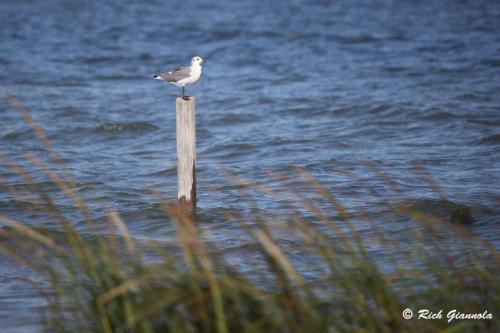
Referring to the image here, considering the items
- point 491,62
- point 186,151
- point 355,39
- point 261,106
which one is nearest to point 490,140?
point 261,106

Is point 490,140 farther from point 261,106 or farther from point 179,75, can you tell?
point 179,75

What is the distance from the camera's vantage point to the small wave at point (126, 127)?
15471 mm

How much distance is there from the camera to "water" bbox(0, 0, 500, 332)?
35.5 ft

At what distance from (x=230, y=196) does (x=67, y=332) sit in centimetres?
573

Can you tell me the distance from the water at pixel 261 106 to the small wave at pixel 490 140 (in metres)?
0.03

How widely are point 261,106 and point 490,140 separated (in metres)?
5.43

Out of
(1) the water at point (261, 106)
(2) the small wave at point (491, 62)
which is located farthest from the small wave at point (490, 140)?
(2) the small wave at point (491, 62)

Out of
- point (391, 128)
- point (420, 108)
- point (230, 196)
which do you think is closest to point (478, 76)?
point (420, 108)

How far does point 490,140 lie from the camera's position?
13.8 metres

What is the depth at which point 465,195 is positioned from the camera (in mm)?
10492

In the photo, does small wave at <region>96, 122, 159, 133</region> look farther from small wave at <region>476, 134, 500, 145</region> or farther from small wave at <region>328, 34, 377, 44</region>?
small wave at <region>328, 34, 377, 44</region>

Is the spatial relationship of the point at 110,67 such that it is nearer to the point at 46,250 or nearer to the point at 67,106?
the point at 67,106

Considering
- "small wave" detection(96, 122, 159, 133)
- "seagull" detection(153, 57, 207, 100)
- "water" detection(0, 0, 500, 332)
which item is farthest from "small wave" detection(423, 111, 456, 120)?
"seagull" detection(153, 57, 207, 100)

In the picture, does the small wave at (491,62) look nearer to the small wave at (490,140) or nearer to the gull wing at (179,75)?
the small wave at (490,140)
